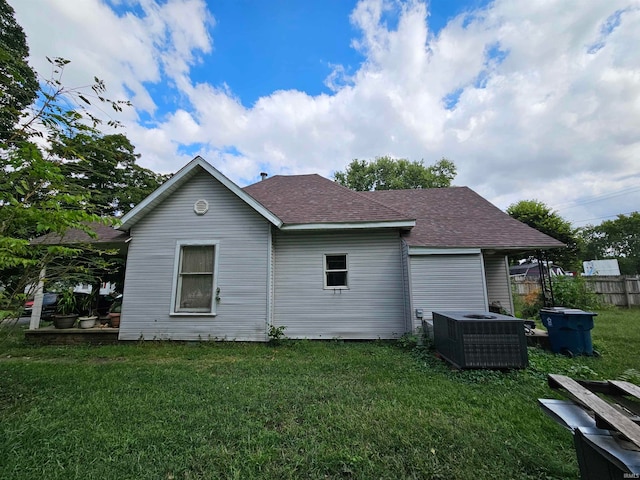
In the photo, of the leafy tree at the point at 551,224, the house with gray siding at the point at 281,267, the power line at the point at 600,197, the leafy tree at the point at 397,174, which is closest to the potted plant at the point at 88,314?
the house with gray siding at the point at 281,267

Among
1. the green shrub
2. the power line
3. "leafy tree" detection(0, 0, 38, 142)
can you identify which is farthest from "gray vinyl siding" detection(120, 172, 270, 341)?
the power line

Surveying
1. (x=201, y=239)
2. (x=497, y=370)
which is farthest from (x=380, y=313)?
(x=201, y=239)

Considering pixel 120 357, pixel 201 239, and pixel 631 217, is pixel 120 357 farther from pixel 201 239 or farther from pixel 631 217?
pixel 631 217

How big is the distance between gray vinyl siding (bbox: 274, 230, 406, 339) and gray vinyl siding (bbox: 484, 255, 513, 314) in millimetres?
4424

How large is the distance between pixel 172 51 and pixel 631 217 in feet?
247

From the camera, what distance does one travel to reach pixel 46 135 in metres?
3.43

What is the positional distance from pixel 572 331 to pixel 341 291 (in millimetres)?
5324

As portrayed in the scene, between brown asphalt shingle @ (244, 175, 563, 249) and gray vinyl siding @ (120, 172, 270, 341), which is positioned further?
brown asphalt shingle @ (244, 175, 563, 249)

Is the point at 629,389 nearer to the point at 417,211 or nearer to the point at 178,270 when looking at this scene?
the point at 417,211

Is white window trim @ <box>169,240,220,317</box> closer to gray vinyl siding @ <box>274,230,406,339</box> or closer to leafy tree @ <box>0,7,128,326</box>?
gray vinyl siding @ <box>274,230,406,339</box>

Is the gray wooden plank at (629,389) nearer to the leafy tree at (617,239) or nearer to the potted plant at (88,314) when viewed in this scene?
the potted plant at (88,314)

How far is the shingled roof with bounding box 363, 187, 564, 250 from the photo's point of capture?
24.6 ft

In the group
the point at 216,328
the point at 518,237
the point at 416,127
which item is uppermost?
the point at 416,127

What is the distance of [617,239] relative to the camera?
52188mm
